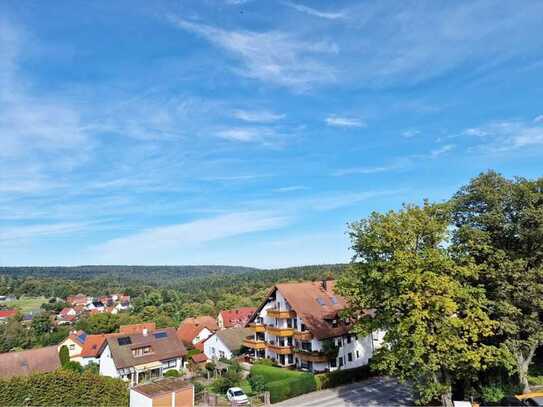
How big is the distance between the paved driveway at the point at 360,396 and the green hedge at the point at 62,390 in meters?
13.5

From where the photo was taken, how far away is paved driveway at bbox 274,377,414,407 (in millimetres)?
30902

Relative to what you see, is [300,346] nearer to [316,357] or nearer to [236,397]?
[316,357]

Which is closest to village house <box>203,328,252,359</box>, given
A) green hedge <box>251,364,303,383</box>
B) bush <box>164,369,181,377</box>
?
bush <box>164,369,181,377</box>

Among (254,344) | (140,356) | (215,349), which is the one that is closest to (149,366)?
(140,356)

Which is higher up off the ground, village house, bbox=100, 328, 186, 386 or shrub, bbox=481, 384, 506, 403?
shrub, bbox=481, 384, 506, 403

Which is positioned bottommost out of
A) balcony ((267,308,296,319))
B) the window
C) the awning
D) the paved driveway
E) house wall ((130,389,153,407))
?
the window

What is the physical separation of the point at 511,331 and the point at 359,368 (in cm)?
1761

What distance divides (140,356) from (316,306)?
23341mm

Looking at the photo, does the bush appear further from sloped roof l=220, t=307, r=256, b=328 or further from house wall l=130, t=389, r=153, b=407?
sloped roof l=220, t=307, r=256, b=328

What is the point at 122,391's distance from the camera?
3075cm

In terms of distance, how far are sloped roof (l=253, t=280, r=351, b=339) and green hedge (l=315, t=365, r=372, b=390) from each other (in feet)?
12.5

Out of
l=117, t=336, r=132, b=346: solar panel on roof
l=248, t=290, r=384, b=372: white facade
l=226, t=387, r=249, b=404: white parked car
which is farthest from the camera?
l=117, t=336, r=132, b=346: solar panel on roof

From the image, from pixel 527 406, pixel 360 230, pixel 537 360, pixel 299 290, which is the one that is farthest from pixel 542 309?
pixel 299 290

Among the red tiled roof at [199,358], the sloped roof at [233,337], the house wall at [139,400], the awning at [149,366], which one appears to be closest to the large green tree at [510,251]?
the house wall at [139,400]
